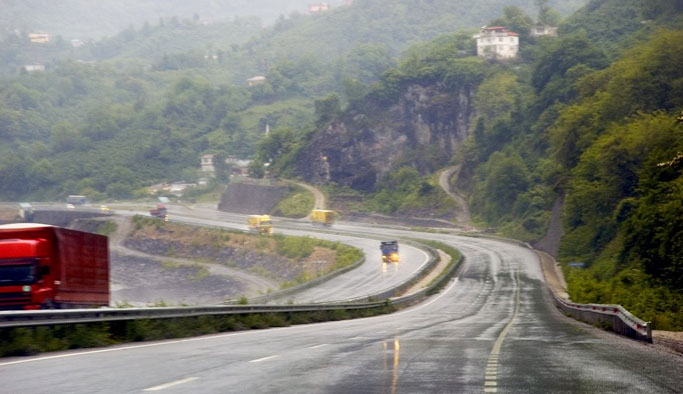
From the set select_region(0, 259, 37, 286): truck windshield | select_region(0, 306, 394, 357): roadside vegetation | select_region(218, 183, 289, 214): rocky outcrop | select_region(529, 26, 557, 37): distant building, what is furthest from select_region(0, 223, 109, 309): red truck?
select_region(529, 26, 557, 37): distant building

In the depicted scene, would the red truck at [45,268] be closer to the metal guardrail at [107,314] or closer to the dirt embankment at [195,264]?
the metal guardrail at [107,314]

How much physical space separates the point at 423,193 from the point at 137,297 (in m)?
52.2

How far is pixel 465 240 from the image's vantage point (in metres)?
114

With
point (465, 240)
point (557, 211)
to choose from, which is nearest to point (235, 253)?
point (465, 240)

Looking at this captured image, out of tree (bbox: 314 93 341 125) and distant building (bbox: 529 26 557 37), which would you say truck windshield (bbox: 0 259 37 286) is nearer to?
tree (bbox: 314 93 341 125)

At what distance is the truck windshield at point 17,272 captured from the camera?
34831 millimetres

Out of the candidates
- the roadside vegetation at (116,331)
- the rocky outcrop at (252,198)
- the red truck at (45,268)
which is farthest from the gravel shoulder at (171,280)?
the roadside vegetation at (116,331)

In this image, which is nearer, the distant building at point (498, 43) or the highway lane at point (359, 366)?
the highway lane at point (359, 366)

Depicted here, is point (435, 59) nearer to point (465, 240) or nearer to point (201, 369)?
point (465, 240)

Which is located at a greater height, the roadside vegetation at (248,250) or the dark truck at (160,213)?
the dark truck at (160,213)

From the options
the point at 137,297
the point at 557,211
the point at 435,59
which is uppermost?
the point at 435,59

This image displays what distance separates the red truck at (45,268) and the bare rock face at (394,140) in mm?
122983

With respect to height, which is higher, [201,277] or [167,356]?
[167,356]

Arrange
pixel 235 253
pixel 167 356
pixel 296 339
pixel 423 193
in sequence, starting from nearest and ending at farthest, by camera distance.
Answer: pixel 167 356 < pixel 296 339 < pixel 235 253 < pixel 423 193
